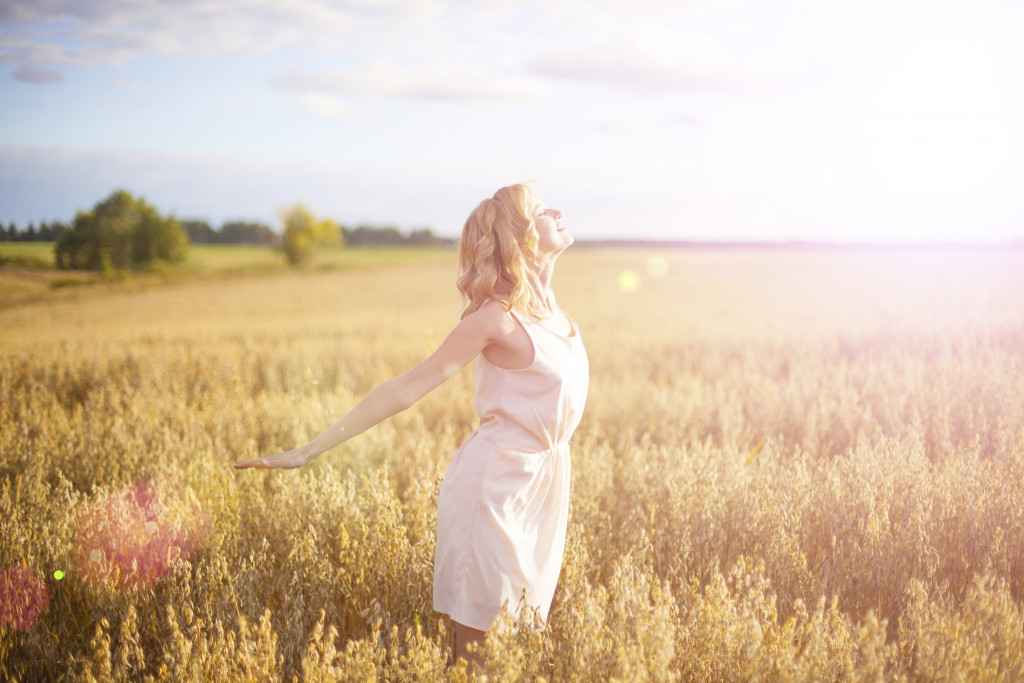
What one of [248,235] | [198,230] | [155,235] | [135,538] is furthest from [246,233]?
[135,538]

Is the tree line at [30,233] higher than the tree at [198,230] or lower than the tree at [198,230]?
lower

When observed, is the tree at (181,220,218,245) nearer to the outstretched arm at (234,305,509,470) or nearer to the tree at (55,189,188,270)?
the tree at (55,189,188,270)

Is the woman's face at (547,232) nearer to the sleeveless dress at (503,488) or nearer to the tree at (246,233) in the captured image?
the sleeveless dress at (503,488)

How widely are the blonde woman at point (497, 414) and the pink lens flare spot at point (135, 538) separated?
4.69 feet

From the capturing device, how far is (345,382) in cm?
747

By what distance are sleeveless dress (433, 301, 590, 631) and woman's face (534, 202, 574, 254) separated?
0.34 meters

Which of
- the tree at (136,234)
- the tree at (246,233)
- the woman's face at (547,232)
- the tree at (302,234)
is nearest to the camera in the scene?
the woman's face at (547,232)

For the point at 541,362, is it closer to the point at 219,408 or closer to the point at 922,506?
the point at 922,506

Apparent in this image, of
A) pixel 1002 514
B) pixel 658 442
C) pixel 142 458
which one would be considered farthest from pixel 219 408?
pixel 1002 514

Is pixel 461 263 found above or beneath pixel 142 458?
above

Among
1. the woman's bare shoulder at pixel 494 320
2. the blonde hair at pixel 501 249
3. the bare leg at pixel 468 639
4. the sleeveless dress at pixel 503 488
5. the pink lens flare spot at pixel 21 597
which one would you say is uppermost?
the blonde hair at pixel 501 249

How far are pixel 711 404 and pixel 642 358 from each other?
10.5 feet

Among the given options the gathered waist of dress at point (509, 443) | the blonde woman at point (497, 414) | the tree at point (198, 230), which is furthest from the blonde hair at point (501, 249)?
the tree at point (198, 230)

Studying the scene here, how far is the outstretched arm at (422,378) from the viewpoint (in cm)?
200
